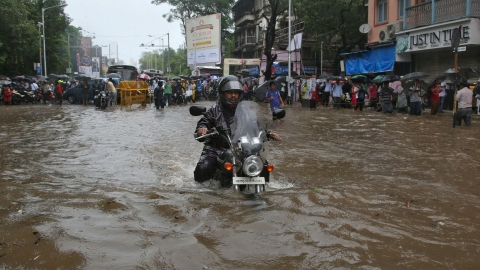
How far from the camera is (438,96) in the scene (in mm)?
17328

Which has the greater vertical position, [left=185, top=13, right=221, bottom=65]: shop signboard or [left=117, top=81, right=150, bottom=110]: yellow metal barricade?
[left=185, top=13, right=221, bottom=65]: shop signboard

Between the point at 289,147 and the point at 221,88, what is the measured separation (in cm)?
484

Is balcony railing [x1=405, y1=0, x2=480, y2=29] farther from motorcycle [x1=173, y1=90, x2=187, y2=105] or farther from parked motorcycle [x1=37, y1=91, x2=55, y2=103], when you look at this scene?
parked motorcycle [x1=37, y1=91, x2=55, y2=103]

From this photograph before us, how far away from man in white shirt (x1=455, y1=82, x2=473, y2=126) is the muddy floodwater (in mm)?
3541

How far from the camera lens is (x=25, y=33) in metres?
31.8

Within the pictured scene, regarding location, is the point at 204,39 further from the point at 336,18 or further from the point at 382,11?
the point at 382,11

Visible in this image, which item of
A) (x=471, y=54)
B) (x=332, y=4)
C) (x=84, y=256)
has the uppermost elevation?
(x=332, y=4)

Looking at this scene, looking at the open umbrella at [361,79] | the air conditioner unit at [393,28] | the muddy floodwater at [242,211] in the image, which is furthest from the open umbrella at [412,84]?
the muddy floodwater at [242,211]

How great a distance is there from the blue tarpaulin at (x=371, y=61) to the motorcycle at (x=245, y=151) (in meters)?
19.8

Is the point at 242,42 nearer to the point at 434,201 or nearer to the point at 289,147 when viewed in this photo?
the point at 289,147

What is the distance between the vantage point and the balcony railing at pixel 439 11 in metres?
17.6

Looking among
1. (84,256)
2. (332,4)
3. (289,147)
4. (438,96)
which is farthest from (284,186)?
(332,4)

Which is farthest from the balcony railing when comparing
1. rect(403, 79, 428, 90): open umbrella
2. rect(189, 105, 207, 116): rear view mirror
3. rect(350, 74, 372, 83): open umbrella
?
rect(189, 105, 207, 116): rear view mirror

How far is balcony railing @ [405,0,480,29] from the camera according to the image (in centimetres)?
1756
